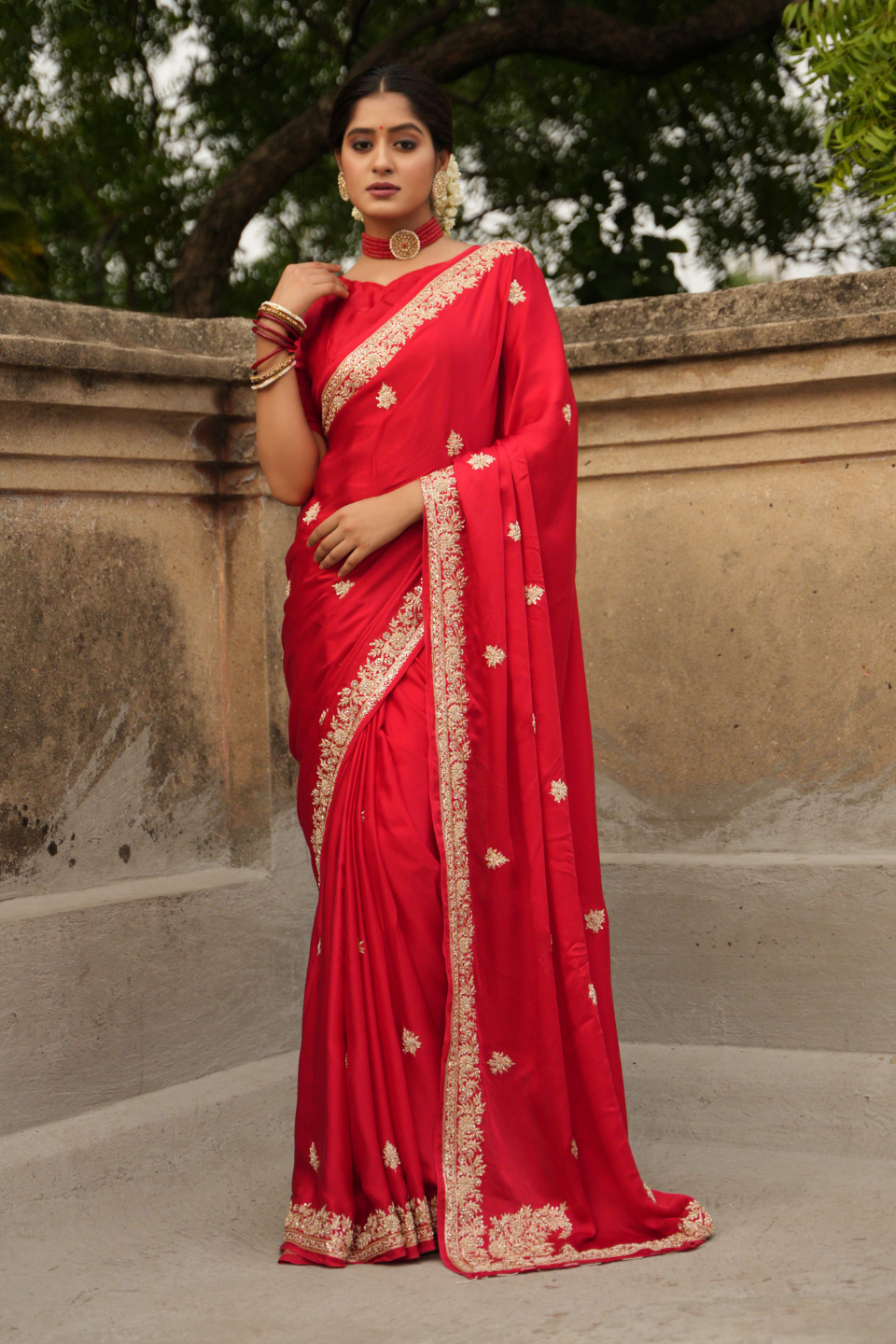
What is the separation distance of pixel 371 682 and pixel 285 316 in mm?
624

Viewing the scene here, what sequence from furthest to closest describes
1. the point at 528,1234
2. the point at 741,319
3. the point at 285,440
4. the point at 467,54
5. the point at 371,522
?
1. the point at 467,54
2. the point at 741,319
3. the point at 285,440
4. the point at 371,522
5. the point at 528,1234

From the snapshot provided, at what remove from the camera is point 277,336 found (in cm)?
218

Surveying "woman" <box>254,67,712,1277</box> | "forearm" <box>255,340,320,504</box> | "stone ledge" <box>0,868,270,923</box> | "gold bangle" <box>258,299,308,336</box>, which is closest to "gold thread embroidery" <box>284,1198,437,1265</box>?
"woman" <box>254,67,712,1277</box>

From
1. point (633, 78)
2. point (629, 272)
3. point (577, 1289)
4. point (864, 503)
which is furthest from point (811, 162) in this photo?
point (577, 1289)

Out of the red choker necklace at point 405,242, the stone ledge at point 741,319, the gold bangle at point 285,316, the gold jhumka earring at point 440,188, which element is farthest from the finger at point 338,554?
the stone ledge at point 741,319

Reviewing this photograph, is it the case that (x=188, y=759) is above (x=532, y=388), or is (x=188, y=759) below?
below

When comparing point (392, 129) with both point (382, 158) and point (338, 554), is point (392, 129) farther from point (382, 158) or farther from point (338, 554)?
point (338, 554)

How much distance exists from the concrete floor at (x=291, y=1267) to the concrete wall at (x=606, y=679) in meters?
0.15

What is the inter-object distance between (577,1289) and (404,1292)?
0.83 ft

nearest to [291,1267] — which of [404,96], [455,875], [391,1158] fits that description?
[391,1158]

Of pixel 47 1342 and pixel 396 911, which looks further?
pixel 396 911

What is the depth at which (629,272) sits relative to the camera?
4480mm

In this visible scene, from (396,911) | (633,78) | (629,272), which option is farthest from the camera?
(633,78)

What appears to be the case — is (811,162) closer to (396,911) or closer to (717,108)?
(717,108)
